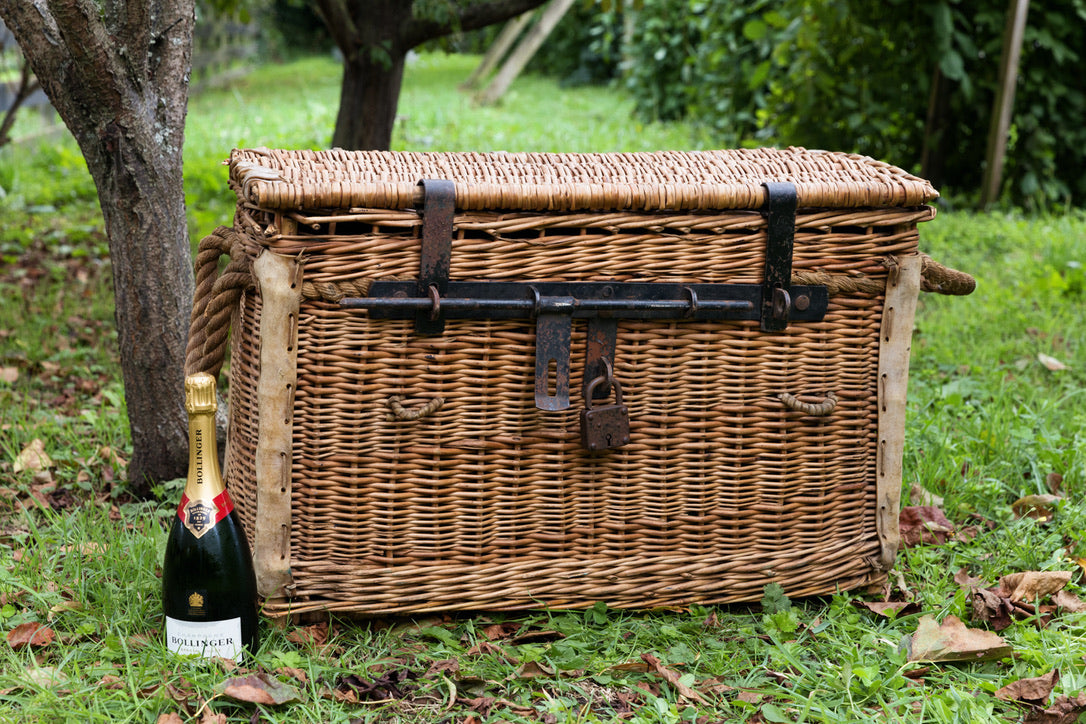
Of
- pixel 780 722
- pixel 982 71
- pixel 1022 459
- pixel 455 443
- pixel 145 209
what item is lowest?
pixel 780 722

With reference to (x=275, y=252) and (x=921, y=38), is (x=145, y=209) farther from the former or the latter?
(x=921, y=38)

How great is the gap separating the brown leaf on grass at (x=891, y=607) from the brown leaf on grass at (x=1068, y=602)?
264 mm

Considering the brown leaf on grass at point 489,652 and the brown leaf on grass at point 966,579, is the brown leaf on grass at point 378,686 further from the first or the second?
the brown leaf on grass at point 966,579

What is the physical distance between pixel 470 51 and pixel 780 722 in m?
16.3

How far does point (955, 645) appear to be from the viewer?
69.7 inches

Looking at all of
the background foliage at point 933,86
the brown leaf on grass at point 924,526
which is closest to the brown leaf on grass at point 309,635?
the brown leaf on grass at point 924,526

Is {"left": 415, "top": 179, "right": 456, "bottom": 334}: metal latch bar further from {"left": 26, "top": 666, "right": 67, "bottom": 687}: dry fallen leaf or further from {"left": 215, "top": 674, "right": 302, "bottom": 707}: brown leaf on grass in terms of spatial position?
{"left": 26, "top": 666, "right": 67, "bottom": 687}: dry fallen leaf

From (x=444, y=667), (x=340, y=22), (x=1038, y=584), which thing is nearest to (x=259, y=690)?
(x=444, y=667)

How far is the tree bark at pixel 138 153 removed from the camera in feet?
6.70

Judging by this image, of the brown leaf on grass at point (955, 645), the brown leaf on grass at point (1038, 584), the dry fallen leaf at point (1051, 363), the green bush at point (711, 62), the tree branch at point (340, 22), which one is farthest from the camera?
the green bush at point (711, 62)

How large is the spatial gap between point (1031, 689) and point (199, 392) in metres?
1.48

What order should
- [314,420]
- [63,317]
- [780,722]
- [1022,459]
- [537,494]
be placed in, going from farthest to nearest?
[63,317] < [1022,459] < [537,494] < [314,420] < [780,722]

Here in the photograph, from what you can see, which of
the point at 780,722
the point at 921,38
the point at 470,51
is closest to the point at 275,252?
the point at 780,722

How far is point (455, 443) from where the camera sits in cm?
181
